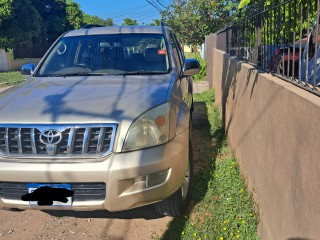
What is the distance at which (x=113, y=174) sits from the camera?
2.54 m

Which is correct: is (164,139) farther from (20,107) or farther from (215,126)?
(215,126)

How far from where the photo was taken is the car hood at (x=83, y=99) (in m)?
2.69

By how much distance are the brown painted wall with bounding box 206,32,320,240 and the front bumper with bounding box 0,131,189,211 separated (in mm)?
780

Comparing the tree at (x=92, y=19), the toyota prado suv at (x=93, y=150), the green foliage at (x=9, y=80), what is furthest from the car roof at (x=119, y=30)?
the tree at (x=92, y=19)

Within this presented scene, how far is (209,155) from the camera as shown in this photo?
15.7ft

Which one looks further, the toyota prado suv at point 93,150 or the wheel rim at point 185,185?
the wheel rim at point 185,185

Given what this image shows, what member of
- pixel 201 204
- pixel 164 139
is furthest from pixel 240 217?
pixel 164 139

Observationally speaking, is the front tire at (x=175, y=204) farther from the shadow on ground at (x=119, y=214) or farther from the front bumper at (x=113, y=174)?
the front bumper at (x=113, y=174)

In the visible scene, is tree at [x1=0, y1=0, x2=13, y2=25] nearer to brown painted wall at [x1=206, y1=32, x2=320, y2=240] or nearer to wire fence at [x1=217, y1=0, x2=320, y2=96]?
wire fence at [x1=217, y1=0, x2=320, y2=96]

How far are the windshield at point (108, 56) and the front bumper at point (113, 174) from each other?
1.46 m

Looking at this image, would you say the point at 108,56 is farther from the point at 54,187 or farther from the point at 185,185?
the point at 54,187

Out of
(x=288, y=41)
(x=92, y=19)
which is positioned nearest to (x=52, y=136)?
(x=288, y=41)

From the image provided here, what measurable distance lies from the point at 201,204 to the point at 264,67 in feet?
4.90

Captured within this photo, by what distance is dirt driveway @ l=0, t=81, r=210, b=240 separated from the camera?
122 inches
